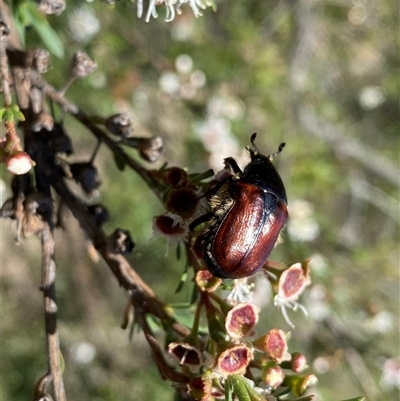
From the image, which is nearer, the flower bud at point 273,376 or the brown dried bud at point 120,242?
the flower bud at point 273,376

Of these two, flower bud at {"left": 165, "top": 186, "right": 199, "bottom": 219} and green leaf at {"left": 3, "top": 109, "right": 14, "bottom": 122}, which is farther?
flower bud at {"left": 165, "top": 186, "right": 199, "bottom": 219}

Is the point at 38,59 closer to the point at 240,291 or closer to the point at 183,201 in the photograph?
the point at 183,201

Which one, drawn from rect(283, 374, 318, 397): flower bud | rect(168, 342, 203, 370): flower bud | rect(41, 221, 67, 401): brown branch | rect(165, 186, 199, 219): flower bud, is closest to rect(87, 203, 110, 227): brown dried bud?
rect(41, 221, 67, 401): brown branch

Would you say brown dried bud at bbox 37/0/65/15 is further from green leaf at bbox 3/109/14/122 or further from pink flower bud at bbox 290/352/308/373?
pink flower bud at bbox 290/352/308/373

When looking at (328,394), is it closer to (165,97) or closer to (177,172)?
(165,97)

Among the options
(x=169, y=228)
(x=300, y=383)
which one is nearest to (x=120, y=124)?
(x=169, y=228)

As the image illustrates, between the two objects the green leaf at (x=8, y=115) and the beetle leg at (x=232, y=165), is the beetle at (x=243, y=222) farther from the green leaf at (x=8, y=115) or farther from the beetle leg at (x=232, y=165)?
the green leaf at (x=8, y=115)

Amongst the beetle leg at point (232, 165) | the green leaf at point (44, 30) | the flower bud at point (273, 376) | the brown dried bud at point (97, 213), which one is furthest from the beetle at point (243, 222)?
the green leaf at point (44, 30)
